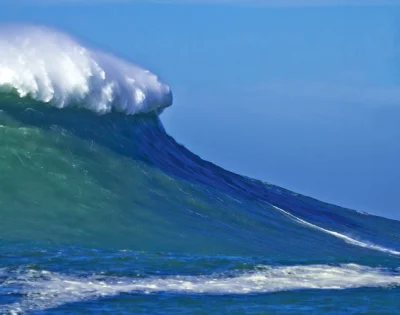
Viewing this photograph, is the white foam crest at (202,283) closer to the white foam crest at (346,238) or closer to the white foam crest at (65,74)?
the white foam crest at (346,238)

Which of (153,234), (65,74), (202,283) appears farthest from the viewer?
(65,74)

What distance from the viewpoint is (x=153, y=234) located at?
Answer: 13.5 m

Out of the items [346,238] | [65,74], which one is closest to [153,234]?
[346,238]

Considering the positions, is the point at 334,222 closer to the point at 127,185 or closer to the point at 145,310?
the point at 127,185

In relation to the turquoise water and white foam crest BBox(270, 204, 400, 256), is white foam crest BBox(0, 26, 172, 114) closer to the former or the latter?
the turquoise water

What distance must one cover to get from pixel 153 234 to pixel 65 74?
5271 millimetres

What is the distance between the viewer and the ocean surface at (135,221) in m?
9.68

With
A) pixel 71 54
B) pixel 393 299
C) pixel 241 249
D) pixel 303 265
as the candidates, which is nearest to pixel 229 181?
pixel 71 54

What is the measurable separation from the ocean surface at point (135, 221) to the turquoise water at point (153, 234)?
28 millimetres

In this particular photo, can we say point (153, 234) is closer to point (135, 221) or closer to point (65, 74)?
point (135, 221)

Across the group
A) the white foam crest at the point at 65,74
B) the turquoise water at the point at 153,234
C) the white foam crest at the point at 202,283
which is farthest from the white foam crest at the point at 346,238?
the white foam crest at the point at 202,283

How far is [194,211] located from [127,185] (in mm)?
1080

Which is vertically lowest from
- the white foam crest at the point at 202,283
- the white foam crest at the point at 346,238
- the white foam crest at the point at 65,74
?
the white foam crest at the point at 202,283

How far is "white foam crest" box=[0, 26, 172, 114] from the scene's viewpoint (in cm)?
1723
